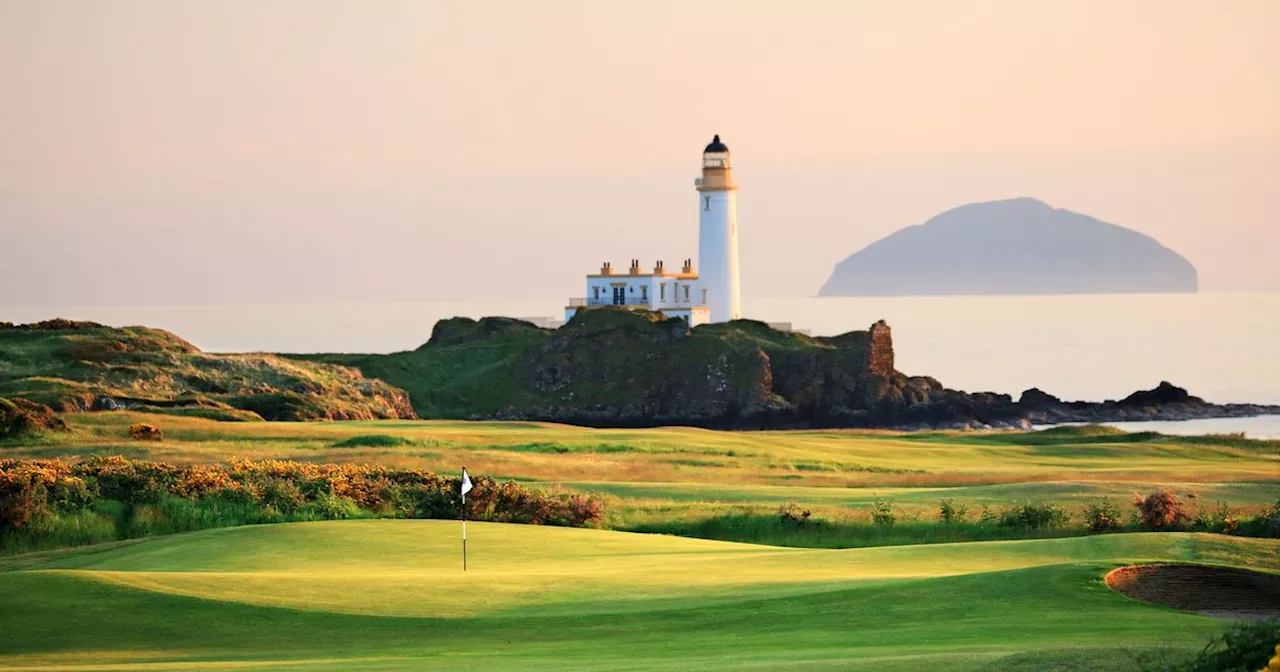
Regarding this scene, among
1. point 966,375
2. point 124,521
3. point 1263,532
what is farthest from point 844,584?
point 966,375

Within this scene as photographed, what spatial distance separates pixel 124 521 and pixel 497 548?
10.4 metres

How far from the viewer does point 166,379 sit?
267 feet

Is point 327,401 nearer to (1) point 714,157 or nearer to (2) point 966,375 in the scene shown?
(1) point 714,157

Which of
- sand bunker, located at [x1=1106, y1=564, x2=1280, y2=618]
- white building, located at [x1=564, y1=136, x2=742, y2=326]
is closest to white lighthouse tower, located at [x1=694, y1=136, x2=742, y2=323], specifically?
white building, located at [x1=564, y1=136, x2=742, y2=326]

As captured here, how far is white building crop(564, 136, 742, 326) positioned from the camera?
10962cm

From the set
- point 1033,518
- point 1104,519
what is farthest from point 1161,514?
point 1033,518

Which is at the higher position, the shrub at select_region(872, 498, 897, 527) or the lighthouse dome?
the lighthouse dome

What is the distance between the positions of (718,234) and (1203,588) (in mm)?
90885

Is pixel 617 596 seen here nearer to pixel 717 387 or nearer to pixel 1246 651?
pixel 1246 651

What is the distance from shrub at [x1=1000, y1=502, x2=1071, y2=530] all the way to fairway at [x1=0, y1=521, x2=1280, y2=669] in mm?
10691

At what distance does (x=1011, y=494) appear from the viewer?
135 feet

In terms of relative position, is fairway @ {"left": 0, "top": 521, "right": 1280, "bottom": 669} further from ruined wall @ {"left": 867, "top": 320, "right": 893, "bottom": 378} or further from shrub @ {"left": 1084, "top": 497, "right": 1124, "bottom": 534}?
ruined wall @ {"left": 867, "top": 320, "right": 893, "bottom": 378}

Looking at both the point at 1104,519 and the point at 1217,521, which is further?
the point at 1104,519

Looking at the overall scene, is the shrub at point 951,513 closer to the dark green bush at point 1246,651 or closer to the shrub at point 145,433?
the dark green bush at point 1246,651
